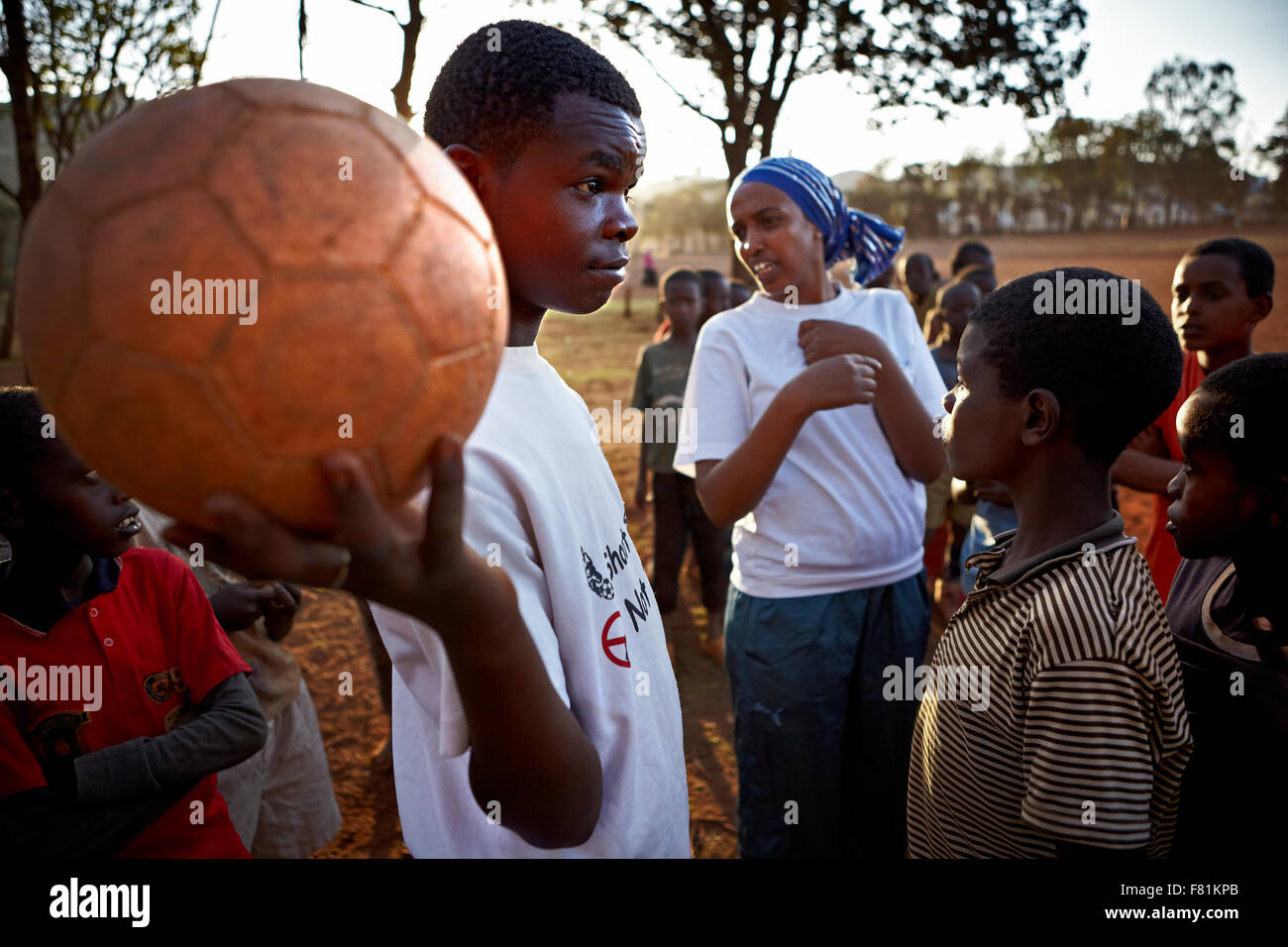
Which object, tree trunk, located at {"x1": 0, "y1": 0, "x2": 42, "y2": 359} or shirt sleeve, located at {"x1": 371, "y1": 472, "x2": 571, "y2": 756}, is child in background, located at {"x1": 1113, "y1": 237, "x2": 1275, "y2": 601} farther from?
tree trunk, located at {"x1": 0, "y1": 0, "x2": 42, "y2": 359}

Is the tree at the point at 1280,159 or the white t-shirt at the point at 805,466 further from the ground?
the tree at the point at 1280,159

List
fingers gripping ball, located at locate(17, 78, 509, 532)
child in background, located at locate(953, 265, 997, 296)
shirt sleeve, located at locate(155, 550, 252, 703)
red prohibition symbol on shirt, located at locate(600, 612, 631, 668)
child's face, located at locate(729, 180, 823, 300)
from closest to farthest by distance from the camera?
fingers gripping ball, located at locate(17, 78, 509, 532) < red prohibition symbol on shirt, located at locate(600, 612, 631, 668) < shirt sleeve, located at locate(155, 550, 252, 703) < child's face, located at locate(729, 180, 823, 300) < child in background, located at locate(953, 265, 997, 296)

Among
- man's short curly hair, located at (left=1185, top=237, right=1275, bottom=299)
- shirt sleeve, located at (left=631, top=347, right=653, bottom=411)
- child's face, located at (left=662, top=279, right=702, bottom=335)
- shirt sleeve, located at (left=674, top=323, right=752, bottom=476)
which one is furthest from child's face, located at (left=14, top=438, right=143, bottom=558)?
child's face, located at (left=662, top=279, right=702, bottom=335)

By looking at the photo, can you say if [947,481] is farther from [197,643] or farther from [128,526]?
[128,526]

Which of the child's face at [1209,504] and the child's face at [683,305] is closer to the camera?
the child's face at [1209,504]

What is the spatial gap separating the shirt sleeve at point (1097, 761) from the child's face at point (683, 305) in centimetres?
480

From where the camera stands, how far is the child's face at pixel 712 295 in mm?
6336

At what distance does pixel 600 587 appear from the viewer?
52.9 inches

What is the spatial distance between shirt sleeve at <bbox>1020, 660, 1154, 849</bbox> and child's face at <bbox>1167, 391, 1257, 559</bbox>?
48 centimetres

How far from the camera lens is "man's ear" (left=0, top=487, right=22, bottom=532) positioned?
188 centimetres

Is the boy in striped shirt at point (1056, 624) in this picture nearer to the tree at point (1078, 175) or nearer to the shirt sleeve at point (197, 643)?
the shirt sleeve at point (197, 643)

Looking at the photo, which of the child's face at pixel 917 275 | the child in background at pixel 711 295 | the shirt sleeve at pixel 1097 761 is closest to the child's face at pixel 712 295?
the child in background at pixel 711 295
